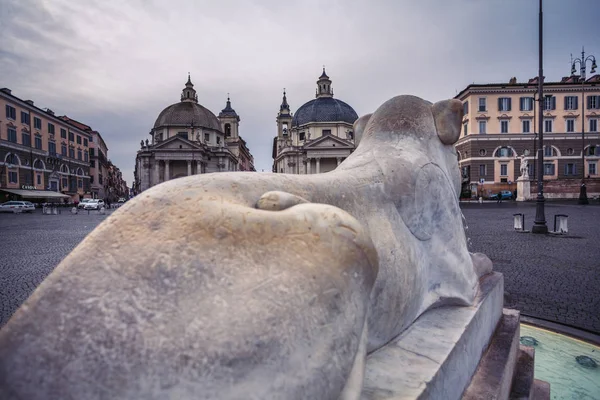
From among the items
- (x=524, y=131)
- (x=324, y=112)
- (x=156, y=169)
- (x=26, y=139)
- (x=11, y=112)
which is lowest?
(x=156, y=169)

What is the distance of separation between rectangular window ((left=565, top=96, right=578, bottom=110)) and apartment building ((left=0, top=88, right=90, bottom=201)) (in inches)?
2446

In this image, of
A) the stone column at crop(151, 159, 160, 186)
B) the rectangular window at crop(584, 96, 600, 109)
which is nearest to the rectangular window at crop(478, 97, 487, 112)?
the rectangular window at crop(584, 96, 600, 109)

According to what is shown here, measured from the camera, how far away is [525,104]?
4172cm

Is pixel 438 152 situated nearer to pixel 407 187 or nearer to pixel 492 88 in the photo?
pixel 407 187

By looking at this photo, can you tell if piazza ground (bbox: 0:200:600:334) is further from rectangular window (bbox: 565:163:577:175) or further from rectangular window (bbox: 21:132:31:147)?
rectangular window (bbox: 565:163:577:175)

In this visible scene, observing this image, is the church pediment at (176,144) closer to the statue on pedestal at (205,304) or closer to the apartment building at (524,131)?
the apartment building at (524,131)

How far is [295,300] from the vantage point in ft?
3.08

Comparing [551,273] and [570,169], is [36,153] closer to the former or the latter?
[551,273]

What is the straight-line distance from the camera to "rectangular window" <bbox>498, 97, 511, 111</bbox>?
137 ft

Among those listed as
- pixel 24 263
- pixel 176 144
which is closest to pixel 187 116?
pixel 176 144

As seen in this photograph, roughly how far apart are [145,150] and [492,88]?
46.6 m

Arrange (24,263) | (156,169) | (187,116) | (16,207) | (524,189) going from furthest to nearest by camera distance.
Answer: (187,116) < (156,169) < (524,189) < (16,207) < (24,263)

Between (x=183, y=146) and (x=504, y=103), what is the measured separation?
139 feet

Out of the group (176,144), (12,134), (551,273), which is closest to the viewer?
(551,273)
